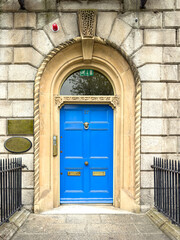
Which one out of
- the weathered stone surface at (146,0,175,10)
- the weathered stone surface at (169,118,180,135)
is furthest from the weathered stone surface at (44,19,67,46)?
the weathered stone surface at (169,118,180,135)

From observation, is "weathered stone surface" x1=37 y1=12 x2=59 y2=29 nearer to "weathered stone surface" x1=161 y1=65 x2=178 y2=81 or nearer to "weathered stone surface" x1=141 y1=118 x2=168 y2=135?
"weathered stone surface" x1=161 y1=65 x2=178 y2=81

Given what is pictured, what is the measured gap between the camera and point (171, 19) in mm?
5125

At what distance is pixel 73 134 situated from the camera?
5.46m

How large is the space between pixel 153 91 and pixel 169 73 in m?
0.66

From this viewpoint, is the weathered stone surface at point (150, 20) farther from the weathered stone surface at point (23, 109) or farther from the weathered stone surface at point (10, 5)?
the weathered stone surface at point (23, 109)

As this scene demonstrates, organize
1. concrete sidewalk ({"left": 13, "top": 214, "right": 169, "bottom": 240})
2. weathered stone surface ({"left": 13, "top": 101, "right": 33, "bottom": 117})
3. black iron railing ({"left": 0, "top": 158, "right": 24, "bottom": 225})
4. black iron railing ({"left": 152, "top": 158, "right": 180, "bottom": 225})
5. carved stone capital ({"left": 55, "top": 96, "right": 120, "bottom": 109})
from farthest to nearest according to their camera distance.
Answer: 1. carved stone capital ({"left": 55, "top": 96, "right": 120, "bottom": 109})
2. weathered stone surface ({"left": 13, "top": 101, "right": 33, "bottom": 117})
3. black iron railing ({"left": 0, "top": 158, "right": 24, "bottom": 225})
4. black iron railing ({"left": 152, "top": 158, "right": 180, "bottom": 225})
5. concrete sidewalk ({"left": 13, "top": 214, "right": 169, "bottom": 240})

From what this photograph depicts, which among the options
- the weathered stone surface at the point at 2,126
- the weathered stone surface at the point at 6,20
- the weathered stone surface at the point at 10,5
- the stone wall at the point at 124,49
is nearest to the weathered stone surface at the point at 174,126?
the stone wall at the point at 124,49

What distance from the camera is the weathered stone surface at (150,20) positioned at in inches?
202

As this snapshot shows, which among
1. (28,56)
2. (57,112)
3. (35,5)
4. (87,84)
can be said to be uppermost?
(35,5)

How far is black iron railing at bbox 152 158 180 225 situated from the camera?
3959 mm

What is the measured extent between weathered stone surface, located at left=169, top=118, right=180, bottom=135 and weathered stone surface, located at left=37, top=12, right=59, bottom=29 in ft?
13.7

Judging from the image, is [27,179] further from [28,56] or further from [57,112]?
[28,56]

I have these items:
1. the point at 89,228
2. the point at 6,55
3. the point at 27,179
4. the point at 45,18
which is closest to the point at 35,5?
the point at 45,18

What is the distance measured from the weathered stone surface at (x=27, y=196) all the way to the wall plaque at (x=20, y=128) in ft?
4.94
